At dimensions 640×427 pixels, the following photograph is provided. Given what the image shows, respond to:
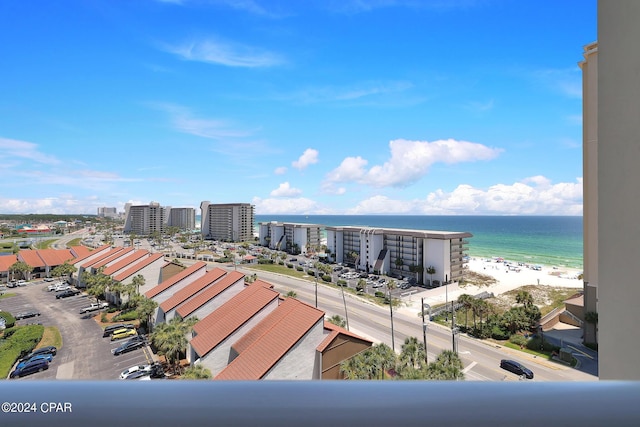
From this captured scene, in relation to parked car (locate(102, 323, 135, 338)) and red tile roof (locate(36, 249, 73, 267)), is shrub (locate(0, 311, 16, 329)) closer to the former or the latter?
parked car (locate(102, 323, 135, 338))

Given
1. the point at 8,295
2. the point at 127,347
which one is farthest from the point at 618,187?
the point at 8,295

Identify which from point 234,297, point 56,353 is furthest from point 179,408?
point 56,353

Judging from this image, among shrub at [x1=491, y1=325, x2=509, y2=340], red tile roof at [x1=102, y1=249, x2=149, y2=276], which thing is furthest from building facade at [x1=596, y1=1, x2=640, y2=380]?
red tile roof at [x1=102, y1=249, x2=149, y2=276]

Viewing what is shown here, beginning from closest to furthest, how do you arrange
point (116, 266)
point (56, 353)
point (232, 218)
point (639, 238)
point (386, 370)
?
point (639, 238) → point (386, 370) → point (56, 353) → point (116, 266) → point (232, 218)

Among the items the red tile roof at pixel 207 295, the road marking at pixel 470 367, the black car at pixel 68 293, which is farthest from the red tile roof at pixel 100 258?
the road marking at pixel 470 367

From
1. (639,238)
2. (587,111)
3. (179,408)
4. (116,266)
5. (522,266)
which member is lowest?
(522,266)

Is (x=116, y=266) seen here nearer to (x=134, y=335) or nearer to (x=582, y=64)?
(x=134, y=335)

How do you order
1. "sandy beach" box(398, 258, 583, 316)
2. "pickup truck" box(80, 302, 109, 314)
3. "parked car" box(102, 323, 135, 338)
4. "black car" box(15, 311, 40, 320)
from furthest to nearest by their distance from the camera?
"sandy beach" box(398, 258, 583, 316)
"pickup truck" box(80, 302, 109, 314)
"black car" box(15, 311, 40, 320)
"parked car" box(102, 323, 135, 338)
